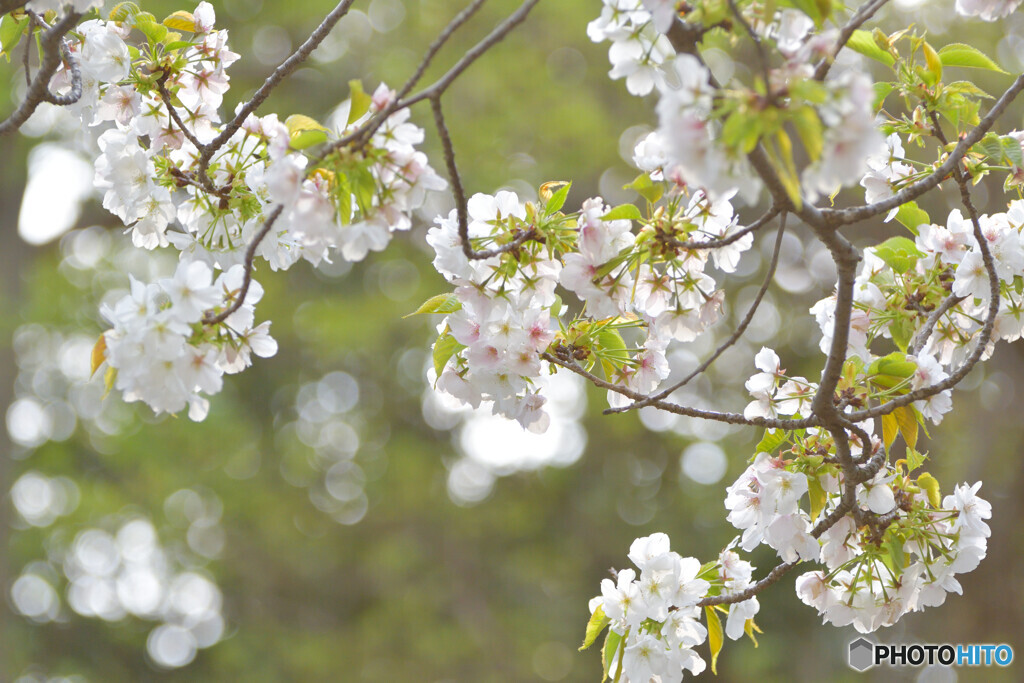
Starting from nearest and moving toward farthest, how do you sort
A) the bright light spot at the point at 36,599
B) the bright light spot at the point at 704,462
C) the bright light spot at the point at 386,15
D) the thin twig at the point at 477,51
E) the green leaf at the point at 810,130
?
the green leaf at the point at 810,130, the thin twig at the point at 477,51, the bright light spot at the point at 386,15, the bright light spot at the point at 704,462, the bright light spot at the point at 36,599

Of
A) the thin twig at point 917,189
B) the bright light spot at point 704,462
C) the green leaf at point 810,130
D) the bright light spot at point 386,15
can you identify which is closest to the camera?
the green leaf at point 810,130

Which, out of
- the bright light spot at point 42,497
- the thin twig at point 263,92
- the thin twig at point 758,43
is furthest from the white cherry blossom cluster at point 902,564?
the bright light spot at point 42,497

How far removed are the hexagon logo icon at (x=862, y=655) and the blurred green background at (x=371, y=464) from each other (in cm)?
306

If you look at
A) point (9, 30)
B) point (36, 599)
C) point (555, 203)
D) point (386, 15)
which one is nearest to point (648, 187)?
point (555, 203)

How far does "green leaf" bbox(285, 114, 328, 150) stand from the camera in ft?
2.81

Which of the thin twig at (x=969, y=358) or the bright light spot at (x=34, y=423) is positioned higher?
the bright light spot at (x=34, y=423)

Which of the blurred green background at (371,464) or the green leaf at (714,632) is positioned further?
the blurred green background at (371,464)

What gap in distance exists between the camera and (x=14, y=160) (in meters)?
5.88

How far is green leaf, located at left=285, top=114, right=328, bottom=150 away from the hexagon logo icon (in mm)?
1575

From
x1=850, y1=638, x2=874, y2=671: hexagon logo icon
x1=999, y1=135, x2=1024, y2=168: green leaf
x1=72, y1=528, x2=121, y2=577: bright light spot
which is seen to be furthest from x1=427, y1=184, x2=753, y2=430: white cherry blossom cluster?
x1=72, y1=528, x2=121, y2=577: bright light spot

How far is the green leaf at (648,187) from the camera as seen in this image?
0.97 meters

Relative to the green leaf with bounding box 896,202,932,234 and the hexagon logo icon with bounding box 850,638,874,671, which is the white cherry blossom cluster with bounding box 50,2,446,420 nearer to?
the green leaf with bounding box 896,202,932,234

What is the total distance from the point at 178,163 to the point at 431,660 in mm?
5438

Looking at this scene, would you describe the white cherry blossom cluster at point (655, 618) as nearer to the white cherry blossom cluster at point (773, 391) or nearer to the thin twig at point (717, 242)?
the white cherry blossom cluster at point (773, 391)
